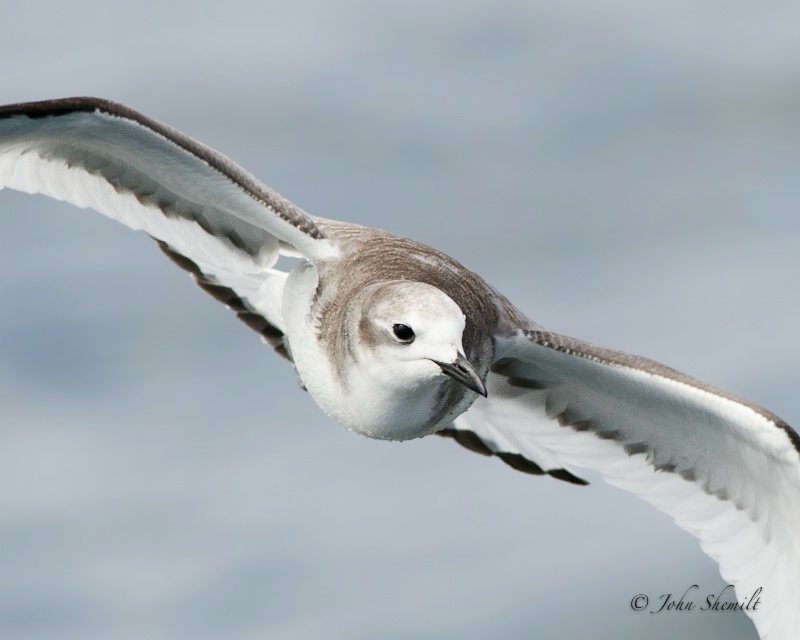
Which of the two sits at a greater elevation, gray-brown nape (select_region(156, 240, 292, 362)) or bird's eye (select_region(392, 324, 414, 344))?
gray-brown nape (select_region(156, 240, 292, 362))

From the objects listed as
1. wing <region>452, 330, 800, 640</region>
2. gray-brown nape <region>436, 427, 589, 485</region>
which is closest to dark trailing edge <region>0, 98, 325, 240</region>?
wing <region>452, 330, 800, 640</region>

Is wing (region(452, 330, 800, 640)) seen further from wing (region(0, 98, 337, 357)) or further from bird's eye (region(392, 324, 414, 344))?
wing (region(0, 98, 337, 357))

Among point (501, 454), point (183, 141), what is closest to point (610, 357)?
point (501, 454)

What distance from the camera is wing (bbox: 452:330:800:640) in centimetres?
1325

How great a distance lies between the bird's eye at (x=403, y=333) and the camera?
1119 cm

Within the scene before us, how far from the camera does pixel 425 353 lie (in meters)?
11.1

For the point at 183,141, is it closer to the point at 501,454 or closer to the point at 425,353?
the point at 425,353

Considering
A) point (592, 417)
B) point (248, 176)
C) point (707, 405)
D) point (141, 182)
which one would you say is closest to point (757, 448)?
point (707, 405)

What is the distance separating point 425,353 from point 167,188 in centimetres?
352

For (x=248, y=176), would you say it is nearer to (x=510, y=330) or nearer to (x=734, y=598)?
(x=510, y=330)

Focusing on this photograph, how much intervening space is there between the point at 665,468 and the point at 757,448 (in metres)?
1.39

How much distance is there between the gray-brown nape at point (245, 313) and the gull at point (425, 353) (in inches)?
0.7

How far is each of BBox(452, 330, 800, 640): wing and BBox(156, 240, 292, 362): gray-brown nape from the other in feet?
6.15

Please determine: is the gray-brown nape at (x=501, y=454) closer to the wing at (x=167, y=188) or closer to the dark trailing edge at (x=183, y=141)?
the wing at (x=167, y=188)
